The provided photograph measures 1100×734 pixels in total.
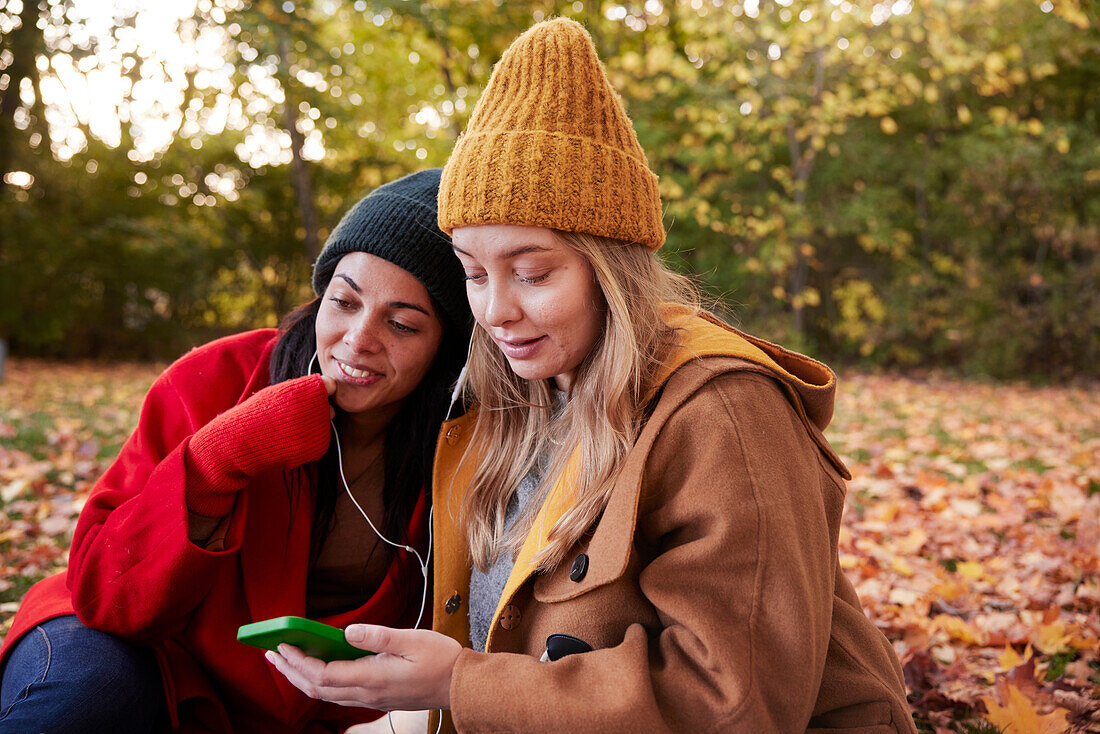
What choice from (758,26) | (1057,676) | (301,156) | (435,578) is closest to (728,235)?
(758,26)

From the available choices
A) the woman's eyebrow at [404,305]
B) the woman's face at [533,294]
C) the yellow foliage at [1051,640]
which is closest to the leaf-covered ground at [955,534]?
the yellow foliage at [1051,640]

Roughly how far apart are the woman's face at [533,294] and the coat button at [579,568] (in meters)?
0.42

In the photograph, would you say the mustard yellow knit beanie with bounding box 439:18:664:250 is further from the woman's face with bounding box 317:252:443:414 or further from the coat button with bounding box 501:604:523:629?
the coat button with bounding box 501:604:523:629

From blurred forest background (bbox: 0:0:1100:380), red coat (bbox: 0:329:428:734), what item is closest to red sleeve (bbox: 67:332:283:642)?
red coat (bbox: 0:329:428:734)

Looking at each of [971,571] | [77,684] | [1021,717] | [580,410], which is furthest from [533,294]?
[971,571]

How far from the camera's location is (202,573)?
1.87 m

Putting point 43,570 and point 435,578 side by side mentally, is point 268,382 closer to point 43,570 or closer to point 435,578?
point 435,578

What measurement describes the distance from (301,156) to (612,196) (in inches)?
429

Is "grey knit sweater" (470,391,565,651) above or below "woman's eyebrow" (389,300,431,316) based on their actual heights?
below

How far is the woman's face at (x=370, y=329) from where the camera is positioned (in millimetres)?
2080

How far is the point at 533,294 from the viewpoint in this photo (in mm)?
1637

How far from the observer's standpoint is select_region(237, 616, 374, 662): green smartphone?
1396 mm

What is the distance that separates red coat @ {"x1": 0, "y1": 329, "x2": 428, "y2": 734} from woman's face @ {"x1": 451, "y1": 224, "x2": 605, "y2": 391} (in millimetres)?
786

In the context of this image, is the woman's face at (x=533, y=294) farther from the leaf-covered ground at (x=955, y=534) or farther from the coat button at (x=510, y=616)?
the leaf-covered ground at (x=955, y=534)
